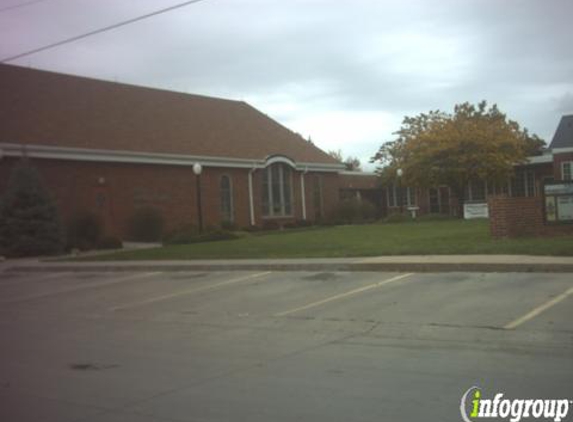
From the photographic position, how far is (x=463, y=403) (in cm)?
641

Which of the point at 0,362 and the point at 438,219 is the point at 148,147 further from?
→ the point at 0,362

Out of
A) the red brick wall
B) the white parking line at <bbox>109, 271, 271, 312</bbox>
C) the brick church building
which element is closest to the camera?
the white parking line at <bbox>109, 271, 271, 312</bbox>

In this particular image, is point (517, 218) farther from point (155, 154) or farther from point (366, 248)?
point (155, 154)

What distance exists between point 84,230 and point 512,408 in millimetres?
26157

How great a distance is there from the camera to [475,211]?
3753 cm

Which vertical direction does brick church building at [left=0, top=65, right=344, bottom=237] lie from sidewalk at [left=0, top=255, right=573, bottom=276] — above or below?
above

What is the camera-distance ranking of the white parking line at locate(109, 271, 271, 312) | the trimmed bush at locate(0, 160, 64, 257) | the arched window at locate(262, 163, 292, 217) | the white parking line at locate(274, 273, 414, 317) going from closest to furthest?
the white parking line at locate(274, 273, 414, 317) → the white parking line at locate(109, 271, 271, 312) → the trimmed bush at locate(0, 160, 64, 257) → the arched window at locate(262, 163, 292, 217)

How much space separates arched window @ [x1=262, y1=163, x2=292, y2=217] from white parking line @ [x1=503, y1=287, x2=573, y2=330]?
29855 mm

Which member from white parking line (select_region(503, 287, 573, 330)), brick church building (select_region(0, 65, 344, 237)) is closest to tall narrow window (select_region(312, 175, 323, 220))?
brick church building (select_region(0, 65, 344, 237))

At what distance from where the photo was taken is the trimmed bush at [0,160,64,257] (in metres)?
27.2

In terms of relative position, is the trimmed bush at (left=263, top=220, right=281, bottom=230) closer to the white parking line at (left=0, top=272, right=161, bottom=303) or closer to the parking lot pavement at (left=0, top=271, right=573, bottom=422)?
the white parking line at (left=0, top=272, right=161, bottom=303)

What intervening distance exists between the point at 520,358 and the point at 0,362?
645cm

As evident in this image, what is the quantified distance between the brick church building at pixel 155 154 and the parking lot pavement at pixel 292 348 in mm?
15859

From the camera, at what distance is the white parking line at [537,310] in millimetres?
9915
